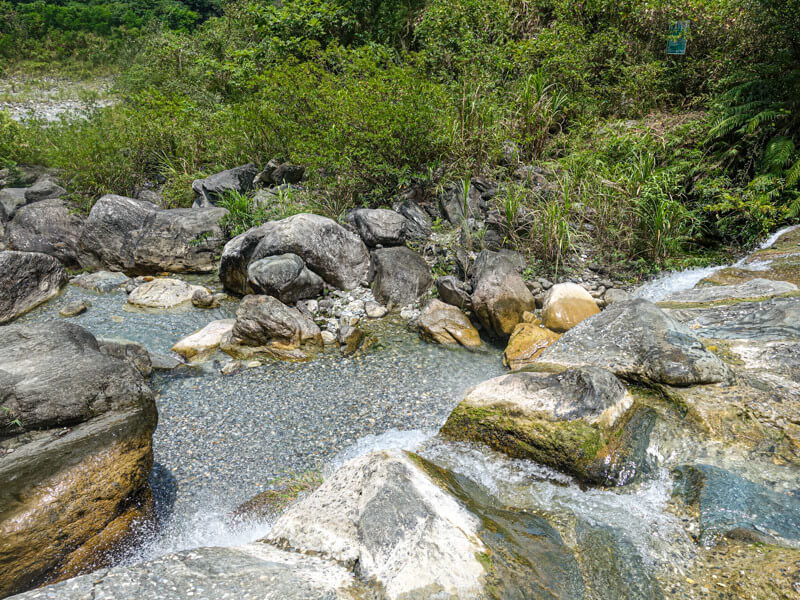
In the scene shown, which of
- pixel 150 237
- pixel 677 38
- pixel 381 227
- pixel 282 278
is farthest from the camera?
pixel 677 38

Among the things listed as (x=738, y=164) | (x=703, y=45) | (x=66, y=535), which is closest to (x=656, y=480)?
(x=66, y=535)

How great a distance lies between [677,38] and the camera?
31.1 feet

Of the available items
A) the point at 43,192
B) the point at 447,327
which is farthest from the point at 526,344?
the point at 43,192

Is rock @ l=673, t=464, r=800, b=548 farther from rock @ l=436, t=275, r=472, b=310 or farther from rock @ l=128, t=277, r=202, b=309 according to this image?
rock @ l=128, t=277, r=202, b=309

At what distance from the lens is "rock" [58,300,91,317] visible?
7469 millimetres

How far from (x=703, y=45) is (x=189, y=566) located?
41.9ft

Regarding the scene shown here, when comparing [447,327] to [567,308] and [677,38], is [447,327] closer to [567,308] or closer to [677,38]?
[567,308]

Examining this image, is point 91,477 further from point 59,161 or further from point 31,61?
point 31,61

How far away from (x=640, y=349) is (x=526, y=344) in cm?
163

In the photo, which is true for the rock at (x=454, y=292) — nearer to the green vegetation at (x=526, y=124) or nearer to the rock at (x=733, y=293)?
the green vegetation at (x=526, y=124)

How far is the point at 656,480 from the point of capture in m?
3.52

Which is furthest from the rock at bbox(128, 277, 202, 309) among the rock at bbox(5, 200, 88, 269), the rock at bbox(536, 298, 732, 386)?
the rock at bbox(536, 298, 732, 386)

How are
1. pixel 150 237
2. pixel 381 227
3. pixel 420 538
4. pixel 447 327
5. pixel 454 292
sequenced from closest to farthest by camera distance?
pixel 420 538, pixel 447 327, pixel 454 292, pixel 381 227, pixel 150 237

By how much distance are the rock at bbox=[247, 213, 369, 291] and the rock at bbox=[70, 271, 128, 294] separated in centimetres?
249
